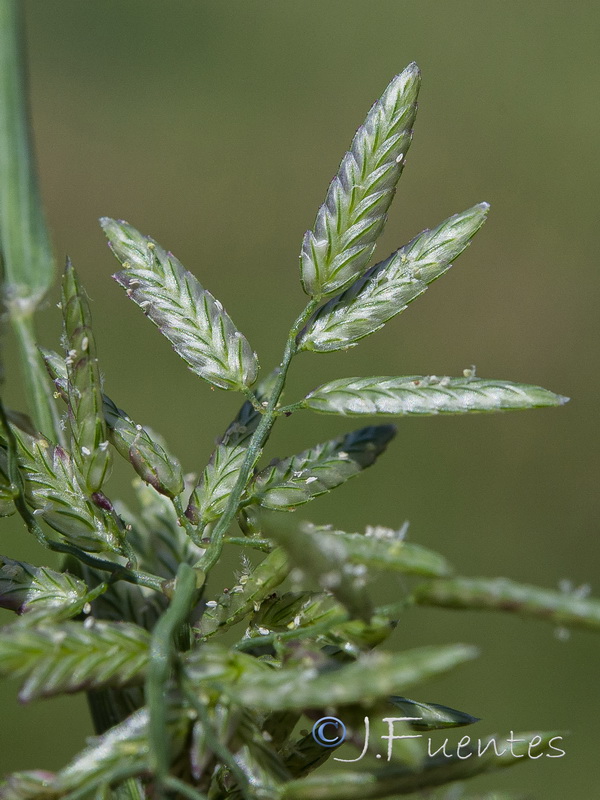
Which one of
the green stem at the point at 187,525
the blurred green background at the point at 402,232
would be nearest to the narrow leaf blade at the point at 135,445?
the green stem at the point at 187,525

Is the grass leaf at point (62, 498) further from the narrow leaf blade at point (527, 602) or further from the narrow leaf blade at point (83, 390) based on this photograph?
the narrow leaf blade at point (527, 602)

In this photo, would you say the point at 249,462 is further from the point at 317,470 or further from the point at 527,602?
the point at 527,602

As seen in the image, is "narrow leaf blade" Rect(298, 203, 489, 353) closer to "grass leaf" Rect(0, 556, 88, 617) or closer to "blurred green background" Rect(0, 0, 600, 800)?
"grass leaf" Rect(0, 556, 88, 617)

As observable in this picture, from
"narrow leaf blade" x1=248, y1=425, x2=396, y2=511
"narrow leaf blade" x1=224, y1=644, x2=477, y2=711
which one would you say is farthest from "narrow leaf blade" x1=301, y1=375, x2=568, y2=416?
"narrow leaf blade" x1=224, y1=644, x2=477, y2=711

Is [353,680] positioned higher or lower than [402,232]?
lower

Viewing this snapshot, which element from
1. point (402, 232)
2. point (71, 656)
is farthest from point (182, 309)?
point (402, 232)

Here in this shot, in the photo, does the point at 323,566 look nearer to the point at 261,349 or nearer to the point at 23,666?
the point at 23,666

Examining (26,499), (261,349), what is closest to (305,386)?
(261,349)
